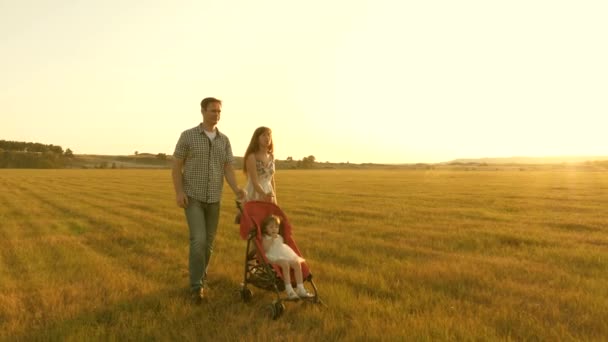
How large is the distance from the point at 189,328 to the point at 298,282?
4.78 ft

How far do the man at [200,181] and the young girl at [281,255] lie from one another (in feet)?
2.19

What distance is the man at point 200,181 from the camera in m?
6.20

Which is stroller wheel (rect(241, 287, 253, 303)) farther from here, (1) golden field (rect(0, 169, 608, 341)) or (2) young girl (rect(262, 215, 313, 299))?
(2) young girl (rect(262, 215, 313, 299))

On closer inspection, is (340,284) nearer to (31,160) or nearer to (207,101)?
(207,101)

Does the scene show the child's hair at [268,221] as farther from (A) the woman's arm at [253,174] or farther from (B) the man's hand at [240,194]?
(A) the woman's arm at [253,174]

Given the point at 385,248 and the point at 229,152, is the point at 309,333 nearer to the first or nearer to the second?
the point at 229,152

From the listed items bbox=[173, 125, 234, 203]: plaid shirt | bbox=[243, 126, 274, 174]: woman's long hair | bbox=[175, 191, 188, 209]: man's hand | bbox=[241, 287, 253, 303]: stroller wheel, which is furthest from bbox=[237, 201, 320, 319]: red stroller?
bbox=[243, 126, 274, 174]: woman's long hair

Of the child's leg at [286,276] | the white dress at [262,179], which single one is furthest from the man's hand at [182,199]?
the child's leg at [286,276]

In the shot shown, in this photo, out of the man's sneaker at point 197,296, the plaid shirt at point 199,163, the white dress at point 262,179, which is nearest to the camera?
the man's sneaker at point 197,296

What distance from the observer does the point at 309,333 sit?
4.93 meters

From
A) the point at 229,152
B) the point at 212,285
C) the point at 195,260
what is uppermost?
the point at 229,152

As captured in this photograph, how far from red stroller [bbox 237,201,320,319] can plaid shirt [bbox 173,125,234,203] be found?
50 cm

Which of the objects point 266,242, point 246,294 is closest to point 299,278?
point 266,242

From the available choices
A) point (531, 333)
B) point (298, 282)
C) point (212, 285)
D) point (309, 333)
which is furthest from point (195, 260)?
point (531, 333)
